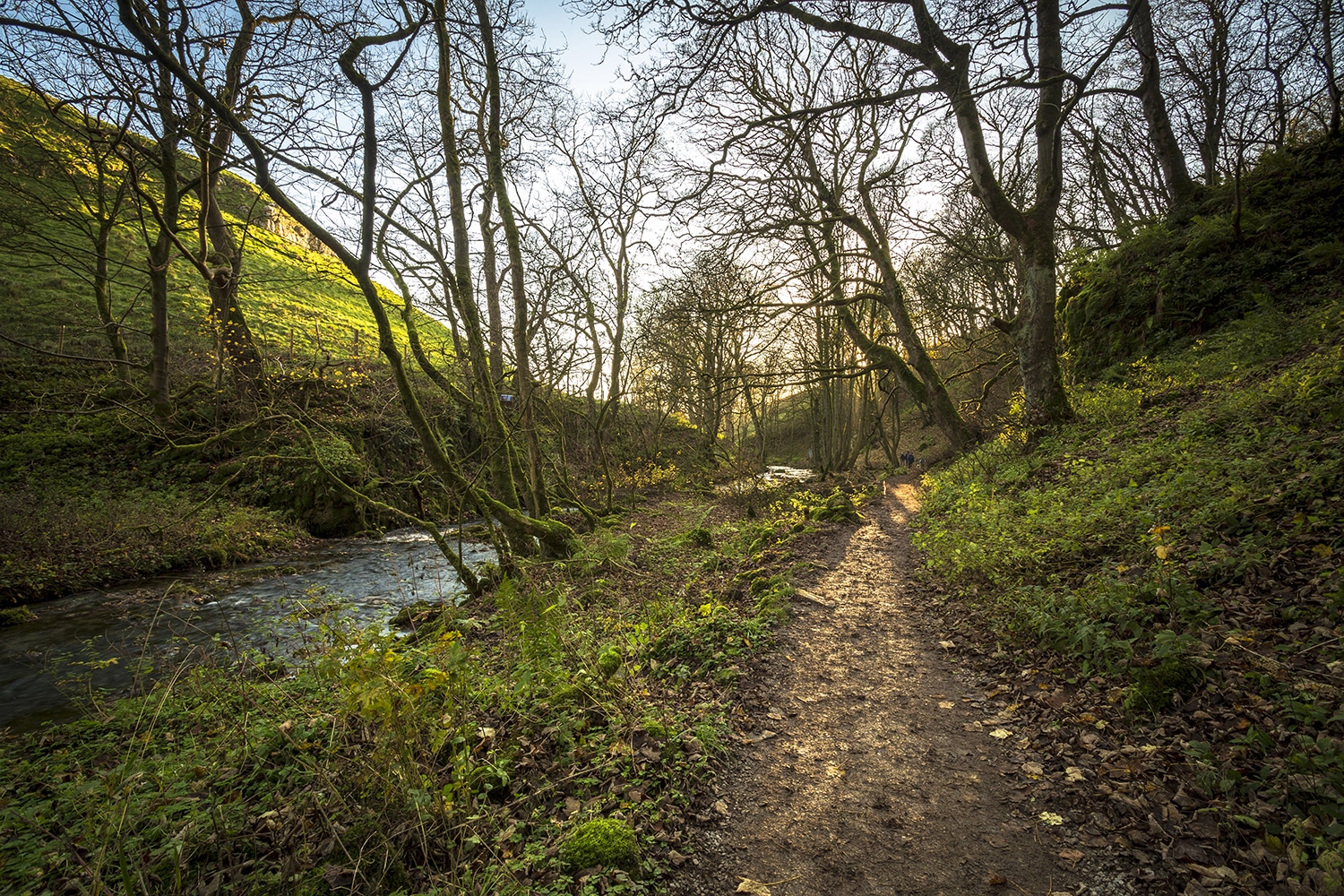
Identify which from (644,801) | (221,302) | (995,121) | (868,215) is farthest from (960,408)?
(221,302)

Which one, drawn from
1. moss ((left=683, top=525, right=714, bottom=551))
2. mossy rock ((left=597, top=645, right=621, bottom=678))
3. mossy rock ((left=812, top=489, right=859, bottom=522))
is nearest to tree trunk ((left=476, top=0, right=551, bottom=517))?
moss ((left=683, top=525, right=714, bottom=551))

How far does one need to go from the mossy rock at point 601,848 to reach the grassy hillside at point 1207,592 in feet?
7.99

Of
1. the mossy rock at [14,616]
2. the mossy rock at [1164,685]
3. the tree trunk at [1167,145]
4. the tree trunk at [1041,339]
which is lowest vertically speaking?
the mossy rock at [1164,685]

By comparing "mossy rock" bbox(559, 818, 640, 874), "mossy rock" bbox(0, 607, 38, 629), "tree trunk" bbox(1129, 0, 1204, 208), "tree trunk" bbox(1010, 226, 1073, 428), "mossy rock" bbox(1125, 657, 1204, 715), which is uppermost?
"tree trunk" bbox(1129, 0, 1204, 208)

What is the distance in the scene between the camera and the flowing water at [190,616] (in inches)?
209

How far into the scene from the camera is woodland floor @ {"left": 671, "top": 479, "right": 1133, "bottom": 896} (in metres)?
2.50

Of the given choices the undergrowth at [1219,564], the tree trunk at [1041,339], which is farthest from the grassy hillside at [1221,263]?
the tree trunk at [1041,339]

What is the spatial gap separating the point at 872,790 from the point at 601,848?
1714 mm

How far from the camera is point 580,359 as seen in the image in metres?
13.4

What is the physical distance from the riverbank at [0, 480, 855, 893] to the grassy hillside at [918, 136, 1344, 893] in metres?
2.42

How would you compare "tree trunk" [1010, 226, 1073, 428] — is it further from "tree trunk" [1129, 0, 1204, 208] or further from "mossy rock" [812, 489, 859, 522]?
"tree trunk" [1129, 0, 1204, 208]

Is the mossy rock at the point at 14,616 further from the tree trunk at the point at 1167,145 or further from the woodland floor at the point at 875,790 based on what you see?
the tree trunk at the point at 1167,145

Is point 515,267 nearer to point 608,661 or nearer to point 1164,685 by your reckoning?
point 608,661

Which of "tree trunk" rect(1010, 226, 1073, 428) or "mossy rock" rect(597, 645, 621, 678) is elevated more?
"tree trunk" rect(1010, 226, 1073, 428)
